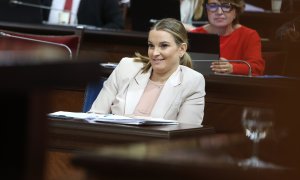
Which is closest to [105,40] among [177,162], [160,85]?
[160,85]

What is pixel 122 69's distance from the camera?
13.2 ft

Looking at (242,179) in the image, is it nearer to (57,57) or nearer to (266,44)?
(57,57)

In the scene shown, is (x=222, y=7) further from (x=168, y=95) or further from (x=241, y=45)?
(x=168, y=95)

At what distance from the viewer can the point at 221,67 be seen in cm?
489

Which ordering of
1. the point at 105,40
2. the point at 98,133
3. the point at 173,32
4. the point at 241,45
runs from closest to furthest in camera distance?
the point at 98,133
the point at 173,32
the point at 241,45
the point at 105,40

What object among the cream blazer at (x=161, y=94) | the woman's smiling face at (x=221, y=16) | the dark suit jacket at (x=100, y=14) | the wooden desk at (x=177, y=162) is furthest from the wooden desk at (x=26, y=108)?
the dark suit jacket at (x=100, y=14)

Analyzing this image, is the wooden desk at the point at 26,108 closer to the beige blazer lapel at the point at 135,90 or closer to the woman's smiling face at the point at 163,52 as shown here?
the beige blazer lapel at the point at 135,90

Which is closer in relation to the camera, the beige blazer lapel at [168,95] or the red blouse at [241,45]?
the beige blazer lapel at [168,95]

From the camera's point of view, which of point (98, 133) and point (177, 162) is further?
point (98, 133)

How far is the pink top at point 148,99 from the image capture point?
389cm

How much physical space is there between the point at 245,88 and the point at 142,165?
348 cm

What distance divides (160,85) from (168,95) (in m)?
0.13

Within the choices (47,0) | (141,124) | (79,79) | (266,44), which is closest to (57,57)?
(79,79)

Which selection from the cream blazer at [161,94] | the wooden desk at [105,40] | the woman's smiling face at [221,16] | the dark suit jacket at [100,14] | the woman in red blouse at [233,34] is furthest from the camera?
the dark suit jacket at [100,14]
